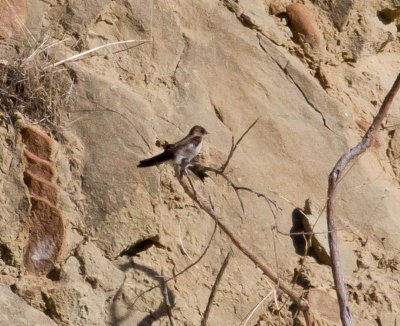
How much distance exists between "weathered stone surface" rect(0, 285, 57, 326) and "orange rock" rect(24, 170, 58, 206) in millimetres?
456

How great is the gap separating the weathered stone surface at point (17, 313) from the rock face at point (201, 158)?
0.05 ft

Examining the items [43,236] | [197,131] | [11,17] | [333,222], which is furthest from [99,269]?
[11,17]

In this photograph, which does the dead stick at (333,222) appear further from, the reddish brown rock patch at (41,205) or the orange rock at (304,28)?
the orange rock at (304,28)

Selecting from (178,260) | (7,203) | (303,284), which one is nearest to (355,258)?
(303,284)

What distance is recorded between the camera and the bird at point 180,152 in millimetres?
4934

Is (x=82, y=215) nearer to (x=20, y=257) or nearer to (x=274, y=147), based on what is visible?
(x=20, y=257)

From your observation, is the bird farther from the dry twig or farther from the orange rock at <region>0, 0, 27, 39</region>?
the orange rock at <region>0, 0, 27, 39</region>

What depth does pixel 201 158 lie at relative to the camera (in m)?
5.42

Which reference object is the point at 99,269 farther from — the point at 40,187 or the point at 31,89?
the point at 31,89

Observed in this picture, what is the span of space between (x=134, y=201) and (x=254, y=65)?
1.11 meters

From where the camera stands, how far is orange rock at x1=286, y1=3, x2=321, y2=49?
238 inches

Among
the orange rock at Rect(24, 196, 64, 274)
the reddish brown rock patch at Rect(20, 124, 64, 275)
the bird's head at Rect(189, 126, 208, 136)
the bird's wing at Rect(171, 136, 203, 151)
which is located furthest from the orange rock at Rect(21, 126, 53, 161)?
the bird's head at Rect(189, 126, 208, 136)

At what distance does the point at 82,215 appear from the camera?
4988 mm

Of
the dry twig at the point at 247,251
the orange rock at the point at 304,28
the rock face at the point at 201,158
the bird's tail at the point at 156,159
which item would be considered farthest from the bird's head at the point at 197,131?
the orange rock at the point at 304,28
